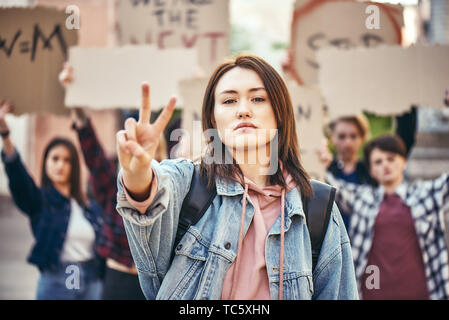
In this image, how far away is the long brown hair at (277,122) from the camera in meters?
1.29

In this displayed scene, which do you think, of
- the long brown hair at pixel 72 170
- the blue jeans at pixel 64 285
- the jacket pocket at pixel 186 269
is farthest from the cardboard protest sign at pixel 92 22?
the jacket pocket at pixel 186 269

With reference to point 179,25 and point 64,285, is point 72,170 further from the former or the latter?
point 179,25

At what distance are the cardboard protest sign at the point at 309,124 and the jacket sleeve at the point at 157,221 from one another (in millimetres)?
1300

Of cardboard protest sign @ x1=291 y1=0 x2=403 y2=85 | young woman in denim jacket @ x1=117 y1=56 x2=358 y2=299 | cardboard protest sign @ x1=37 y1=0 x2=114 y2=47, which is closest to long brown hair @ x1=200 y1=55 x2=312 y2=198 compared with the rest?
young woman in denim jacket @ x1=117 y1=56 x2=358 y2=299

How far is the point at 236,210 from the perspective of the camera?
1249 millimetres

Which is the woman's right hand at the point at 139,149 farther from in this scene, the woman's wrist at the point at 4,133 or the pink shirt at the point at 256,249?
the woman's wrist at the point at 4,133

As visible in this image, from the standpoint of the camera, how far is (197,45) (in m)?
2.88

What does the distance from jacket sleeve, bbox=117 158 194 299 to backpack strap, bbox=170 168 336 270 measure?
2cm

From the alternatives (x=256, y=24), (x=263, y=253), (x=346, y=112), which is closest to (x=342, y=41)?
(x=346, y=112)

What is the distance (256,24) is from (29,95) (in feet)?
45.7

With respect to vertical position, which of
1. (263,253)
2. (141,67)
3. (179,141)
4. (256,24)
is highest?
(256,24)

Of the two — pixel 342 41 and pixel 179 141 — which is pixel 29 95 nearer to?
pixel 179 141

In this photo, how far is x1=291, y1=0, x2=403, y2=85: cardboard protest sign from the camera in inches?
110

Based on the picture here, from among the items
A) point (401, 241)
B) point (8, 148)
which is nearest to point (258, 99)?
point (401, 241)
